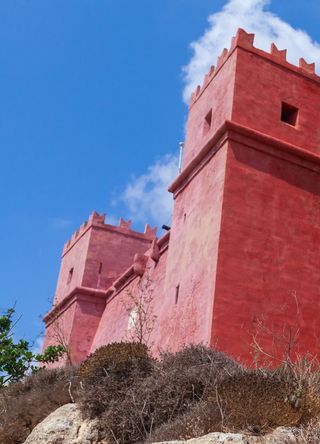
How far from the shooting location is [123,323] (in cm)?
2245

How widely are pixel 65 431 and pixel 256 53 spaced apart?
10.4 meters

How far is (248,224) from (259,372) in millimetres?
6196

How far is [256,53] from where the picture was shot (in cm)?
1755

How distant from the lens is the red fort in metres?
14.7

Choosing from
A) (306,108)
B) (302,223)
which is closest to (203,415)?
(302,223)

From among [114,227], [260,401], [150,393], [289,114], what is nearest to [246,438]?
[260,401]

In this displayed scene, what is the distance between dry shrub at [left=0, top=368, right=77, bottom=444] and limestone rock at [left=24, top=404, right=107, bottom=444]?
66cm

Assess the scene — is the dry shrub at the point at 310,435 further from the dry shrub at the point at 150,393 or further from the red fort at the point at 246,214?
the red fort at the point at 246,214

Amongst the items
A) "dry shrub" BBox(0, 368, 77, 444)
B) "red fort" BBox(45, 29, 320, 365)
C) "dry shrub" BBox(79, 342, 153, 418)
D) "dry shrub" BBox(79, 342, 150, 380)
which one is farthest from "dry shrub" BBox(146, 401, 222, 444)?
"red fort" BBox(45, 29, 320, 365)

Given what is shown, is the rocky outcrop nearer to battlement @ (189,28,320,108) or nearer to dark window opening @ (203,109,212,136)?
dark window opening @ (203,109,212,136)

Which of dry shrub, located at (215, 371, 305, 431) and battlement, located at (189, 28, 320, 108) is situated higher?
battlement, located at (189, 28, 320, 108)

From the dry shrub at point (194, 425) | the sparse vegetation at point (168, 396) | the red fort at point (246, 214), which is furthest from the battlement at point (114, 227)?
the dry shrub at point (194, 425)

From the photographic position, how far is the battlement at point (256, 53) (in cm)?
1752

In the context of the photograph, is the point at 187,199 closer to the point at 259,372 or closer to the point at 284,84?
the point at 284,84
